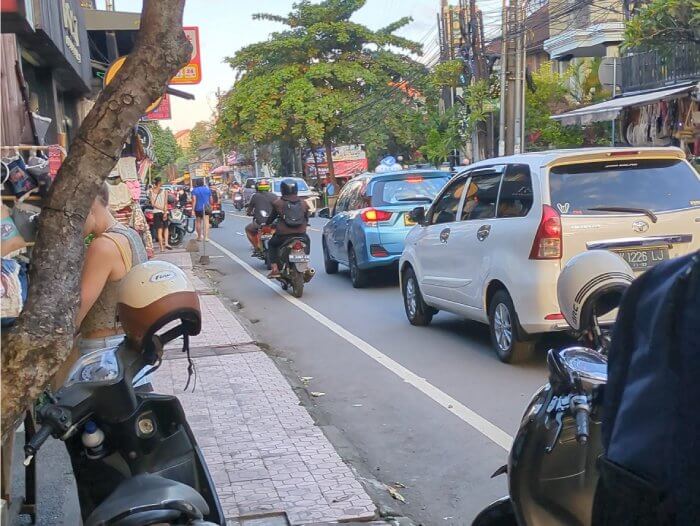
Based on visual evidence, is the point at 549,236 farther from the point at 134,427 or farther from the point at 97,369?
the point at 97,369

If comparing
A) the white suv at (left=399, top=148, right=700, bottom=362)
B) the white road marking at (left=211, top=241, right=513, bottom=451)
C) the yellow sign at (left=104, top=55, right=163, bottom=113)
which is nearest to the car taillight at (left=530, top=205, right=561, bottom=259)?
the white suv at (left=399, top=148, right=700, bottom=362)

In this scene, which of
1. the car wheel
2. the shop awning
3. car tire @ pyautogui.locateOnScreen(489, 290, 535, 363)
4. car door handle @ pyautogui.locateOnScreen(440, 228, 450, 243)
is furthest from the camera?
the shop awning

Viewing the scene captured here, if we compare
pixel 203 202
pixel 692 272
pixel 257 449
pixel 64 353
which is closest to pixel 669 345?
pixel 692 272

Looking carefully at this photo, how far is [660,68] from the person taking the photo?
2012 cm

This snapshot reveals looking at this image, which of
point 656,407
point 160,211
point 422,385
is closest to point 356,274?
point 422,385

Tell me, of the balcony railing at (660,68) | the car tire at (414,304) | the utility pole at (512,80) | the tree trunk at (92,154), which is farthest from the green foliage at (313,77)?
the tree trunk at (92,154)

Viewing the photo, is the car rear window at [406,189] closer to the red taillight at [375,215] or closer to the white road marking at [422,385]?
the red taillight at [375,215]

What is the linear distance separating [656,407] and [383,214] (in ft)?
37.3

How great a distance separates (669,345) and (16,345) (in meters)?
2.21

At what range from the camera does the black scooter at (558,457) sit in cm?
254

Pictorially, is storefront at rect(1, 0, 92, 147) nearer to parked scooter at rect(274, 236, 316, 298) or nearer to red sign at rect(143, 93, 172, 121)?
parked scooter at rect(274, 236, 316, 298)

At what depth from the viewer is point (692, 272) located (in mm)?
1426

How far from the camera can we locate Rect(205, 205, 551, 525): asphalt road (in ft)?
17.0

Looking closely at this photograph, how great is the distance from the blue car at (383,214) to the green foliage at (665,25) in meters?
5.39
